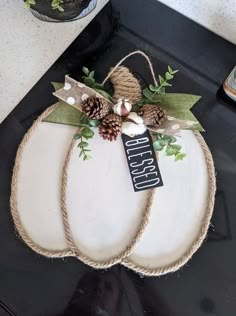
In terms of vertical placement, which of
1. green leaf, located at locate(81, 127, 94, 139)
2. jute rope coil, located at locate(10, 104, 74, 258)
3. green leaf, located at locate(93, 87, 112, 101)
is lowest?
jute rope coil, located at locate(10, 104, 74, 258)

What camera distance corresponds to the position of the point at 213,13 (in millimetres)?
853

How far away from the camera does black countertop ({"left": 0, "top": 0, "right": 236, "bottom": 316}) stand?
772 millimetres

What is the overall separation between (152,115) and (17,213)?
29cm

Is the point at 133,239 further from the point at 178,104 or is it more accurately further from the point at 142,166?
the point at 178,104

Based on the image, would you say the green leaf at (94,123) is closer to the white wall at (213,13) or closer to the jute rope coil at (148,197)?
the jute rope coil at (148,197)

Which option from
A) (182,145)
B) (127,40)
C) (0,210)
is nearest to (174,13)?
(127,40)

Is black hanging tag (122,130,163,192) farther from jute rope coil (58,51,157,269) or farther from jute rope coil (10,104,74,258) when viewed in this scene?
jute rope coil (10,104,74,258)

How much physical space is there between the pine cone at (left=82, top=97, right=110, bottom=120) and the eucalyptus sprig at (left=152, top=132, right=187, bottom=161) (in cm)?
10

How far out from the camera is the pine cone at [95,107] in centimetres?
74

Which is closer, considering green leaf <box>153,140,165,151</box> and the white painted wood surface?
green leaf <box>153,140,165,151</box>

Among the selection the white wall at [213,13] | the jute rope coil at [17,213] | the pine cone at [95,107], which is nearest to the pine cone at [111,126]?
the pine cone at [95,107]

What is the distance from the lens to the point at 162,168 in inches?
30.8

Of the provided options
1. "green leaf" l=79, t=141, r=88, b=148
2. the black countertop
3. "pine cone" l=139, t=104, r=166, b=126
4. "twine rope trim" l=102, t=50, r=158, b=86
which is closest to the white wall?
the black countertop

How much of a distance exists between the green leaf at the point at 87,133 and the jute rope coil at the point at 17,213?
84 millimetres
